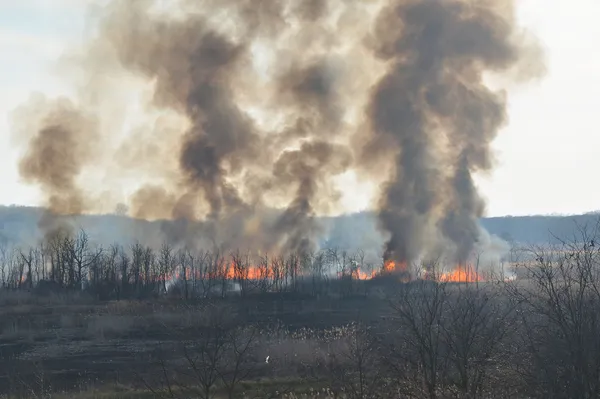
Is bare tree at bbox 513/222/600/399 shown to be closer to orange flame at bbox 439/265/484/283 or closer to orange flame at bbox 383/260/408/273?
orange flame at bbox 439/265/484/283

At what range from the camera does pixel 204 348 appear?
11.9 metres

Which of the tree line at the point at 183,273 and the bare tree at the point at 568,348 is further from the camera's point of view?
the tree line at the point at 183,273

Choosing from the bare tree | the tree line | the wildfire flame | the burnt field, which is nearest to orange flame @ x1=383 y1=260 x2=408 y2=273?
the wildfire flame

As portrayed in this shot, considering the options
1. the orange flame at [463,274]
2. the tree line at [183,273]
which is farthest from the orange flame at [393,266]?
the orange flame at [463,274]

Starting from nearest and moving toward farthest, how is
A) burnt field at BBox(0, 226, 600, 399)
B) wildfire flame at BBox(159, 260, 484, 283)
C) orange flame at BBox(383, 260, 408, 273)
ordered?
burnt field at BBox(0, 226, 600, 399)
wildfire flame at BBox(159, 260, 484, 283)
orange flame at BBox(383, 260, 408, 273)

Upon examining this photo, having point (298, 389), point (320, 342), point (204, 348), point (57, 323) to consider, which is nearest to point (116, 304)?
point (57, 323)

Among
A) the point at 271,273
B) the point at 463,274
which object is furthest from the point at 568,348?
the point at 271,273

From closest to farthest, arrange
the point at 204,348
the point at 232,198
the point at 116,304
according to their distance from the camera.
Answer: the point at 204,348, the point at 116,304, the point at 232,198

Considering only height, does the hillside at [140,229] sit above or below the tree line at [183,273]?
above

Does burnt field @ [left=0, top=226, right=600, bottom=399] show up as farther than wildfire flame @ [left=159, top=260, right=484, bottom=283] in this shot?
No

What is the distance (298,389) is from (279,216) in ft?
123

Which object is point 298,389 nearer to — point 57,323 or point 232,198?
point 57,323

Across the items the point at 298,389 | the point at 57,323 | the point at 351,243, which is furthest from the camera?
the point at 351,243

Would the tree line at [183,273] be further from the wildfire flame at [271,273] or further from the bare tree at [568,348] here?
the bare tree at [568,348]
